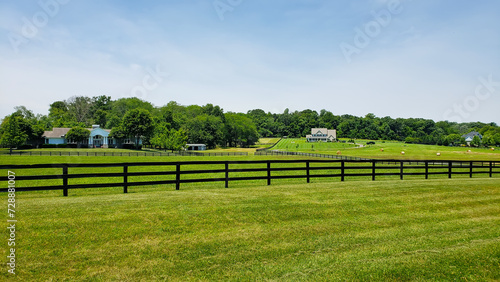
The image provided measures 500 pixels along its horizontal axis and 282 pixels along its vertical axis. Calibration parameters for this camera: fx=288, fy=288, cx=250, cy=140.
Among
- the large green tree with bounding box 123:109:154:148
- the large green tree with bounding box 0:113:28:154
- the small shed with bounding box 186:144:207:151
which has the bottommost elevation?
the small shed with bounding box 186:144:207:151

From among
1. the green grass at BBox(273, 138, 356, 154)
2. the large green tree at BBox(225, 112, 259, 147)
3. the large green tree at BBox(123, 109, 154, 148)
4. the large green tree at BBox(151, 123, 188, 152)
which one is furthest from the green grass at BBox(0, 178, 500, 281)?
the large green tree at BBox(225, 112, 259, 147)

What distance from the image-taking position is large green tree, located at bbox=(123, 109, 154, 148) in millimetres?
76750

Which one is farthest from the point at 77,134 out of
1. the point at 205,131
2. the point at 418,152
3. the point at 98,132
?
the point at 418,152

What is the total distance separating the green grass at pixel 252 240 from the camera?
16.4 ft

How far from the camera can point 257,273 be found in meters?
4.94

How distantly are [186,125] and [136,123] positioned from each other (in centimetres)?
2358

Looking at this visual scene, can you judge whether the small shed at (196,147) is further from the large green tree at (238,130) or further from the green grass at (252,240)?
the green grass at (252,240)

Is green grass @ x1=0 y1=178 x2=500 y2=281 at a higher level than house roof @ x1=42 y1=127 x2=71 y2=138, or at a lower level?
lower

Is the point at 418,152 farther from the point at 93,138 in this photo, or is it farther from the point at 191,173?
the point at 93,138

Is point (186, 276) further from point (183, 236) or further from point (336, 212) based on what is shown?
point (336, 212)

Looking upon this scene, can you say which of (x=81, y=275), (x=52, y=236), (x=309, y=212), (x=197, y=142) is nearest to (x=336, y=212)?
(x=309, y=212)

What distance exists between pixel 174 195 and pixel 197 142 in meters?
90.2

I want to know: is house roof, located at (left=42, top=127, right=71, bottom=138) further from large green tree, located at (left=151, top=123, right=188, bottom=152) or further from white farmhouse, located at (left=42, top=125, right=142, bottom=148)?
large green tree, located at (left=151, top=123, right=188, bottom=152)

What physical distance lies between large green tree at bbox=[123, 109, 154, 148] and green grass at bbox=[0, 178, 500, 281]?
7263 cm
